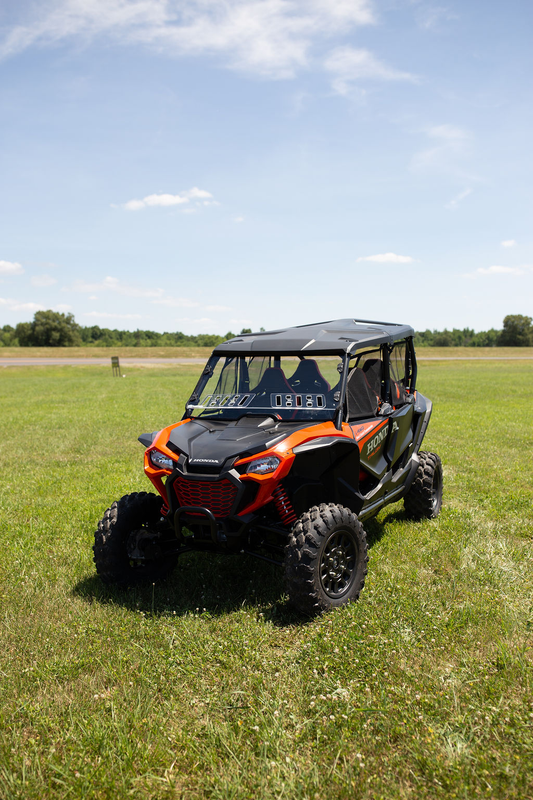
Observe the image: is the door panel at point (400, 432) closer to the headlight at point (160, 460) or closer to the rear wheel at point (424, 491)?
the rear wheel at point (424, 491)

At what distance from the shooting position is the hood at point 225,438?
4105mm

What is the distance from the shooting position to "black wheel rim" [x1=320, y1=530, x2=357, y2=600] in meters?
4.14

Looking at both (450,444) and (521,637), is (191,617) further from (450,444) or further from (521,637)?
(450,444)

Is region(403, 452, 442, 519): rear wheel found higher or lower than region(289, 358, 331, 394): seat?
lower

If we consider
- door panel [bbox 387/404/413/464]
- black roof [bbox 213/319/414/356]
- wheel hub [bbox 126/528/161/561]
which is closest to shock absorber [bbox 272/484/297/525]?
wheel hub [bbox 126/528/161/561]

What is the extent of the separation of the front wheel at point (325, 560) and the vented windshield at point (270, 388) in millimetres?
946

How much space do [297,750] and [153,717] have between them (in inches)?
32.2

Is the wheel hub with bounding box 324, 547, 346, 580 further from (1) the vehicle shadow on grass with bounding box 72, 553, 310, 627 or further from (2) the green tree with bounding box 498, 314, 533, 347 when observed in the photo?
(2) the green tree with bounding box 498, 314, 533, 347

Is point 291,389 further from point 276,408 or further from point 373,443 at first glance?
point 373,443

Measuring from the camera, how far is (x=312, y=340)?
Result: 5.01m

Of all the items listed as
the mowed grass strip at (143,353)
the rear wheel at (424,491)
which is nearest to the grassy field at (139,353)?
the mowed grass strip at (143,353)

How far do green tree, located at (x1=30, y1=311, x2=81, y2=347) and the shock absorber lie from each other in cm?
8515

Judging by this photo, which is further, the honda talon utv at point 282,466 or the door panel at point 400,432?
the door panel at point 400,432

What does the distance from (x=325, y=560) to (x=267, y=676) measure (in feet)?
3.19
